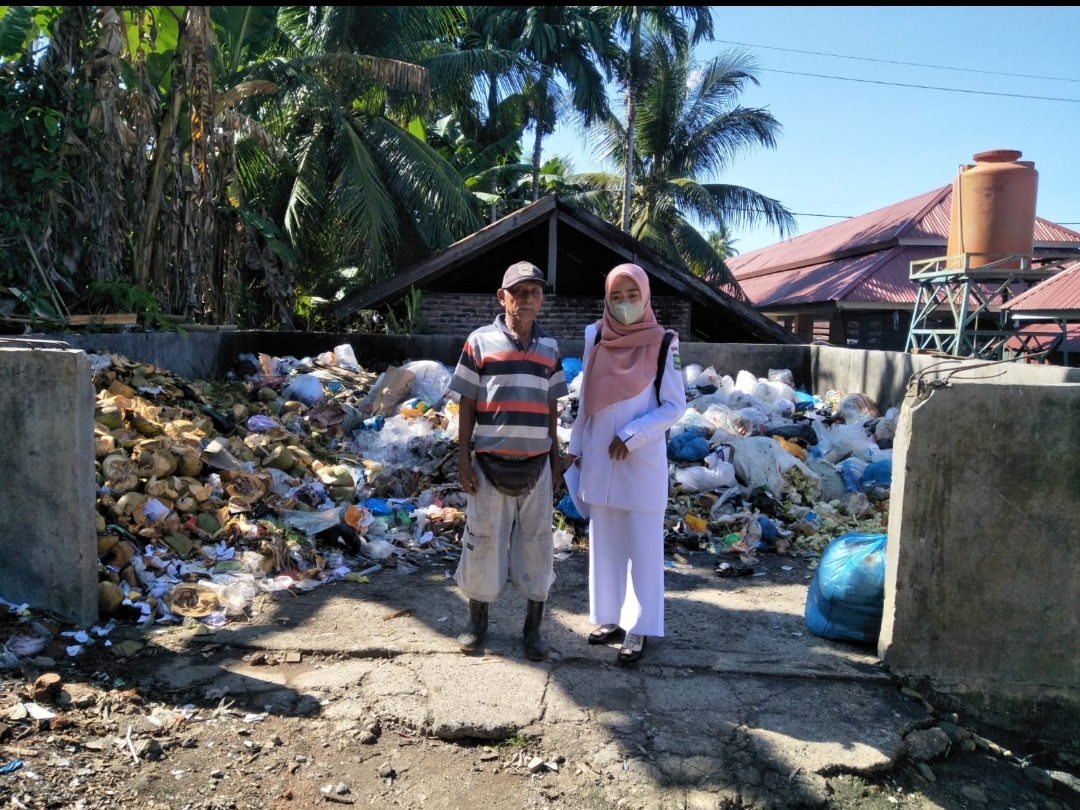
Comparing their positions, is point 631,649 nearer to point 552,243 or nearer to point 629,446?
point 629,446

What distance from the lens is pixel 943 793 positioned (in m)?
2.97

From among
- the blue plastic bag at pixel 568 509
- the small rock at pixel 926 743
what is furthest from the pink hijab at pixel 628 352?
the blue plastic bag at pixel 568 509

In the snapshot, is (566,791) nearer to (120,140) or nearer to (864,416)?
(864,416)

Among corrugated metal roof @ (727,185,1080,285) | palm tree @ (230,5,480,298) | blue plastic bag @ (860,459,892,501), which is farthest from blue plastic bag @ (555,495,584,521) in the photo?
corrugated metal roof @ (727,185,1080,285)

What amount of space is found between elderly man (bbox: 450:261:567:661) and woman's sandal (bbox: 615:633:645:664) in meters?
0.37

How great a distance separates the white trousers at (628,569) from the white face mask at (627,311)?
2.66ft

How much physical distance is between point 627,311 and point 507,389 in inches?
23.3

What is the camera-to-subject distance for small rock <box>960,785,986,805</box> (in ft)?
9.64

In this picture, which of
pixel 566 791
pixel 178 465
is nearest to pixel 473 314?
pixel 178 465

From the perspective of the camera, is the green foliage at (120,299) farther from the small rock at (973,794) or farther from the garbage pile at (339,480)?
the small rock at (973,794)

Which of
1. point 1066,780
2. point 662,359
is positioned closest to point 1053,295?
point 1066,780

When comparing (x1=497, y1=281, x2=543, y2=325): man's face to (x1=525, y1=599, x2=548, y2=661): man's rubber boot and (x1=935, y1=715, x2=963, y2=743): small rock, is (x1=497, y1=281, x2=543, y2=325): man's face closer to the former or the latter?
(x1=525, y1=599, x2=548, y2=661): man's rubber boot

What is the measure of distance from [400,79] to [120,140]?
6243 millimetres

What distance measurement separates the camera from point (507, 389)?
3449mm
